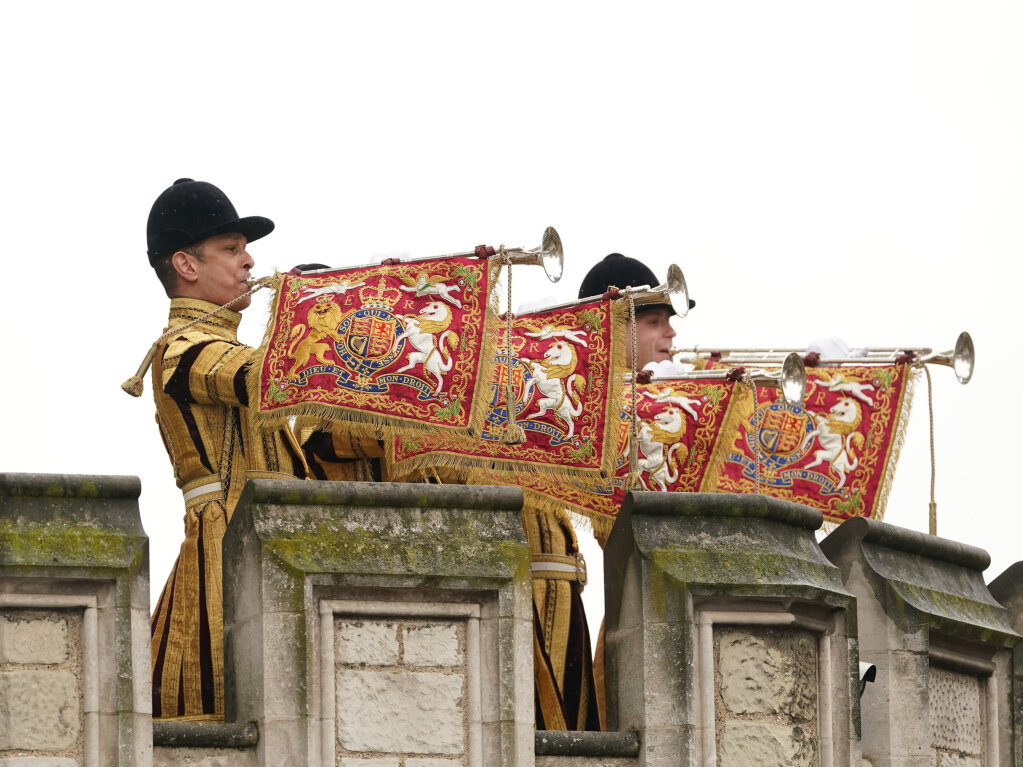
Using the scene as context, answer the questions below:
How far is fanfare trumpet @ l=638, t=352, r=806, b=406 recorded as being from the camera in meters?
Answer: 15.3

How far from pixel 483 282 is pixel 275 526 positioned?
209 centimetres

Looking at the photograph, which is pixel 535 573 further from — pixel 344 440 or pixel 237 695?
pixel 237 695

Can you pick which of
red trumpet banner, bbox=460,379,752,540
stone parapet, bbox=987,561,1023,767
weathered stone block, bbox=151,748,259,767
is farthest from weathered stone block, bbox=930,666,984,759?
weathered stone block, bbox=151,748,259,767

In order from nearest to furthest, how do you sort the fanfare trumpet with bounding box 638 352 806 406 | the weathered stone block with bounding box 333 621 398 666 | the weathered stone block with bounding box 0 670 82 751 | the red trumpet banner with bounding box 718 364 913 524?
the weathered stone block with bounding box 0 670 82 751
the weathered stone block with bounding box 333 621 398 666
the fanfare trumpet with bounding box 638 352 806 406
the red trumpet banner with bounding box 718 364 913 524

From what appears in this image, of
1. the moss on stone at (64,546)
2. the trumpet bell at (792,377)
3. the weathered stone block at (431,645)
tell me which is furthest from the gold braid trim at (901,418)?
the moss on stone at (64,546)


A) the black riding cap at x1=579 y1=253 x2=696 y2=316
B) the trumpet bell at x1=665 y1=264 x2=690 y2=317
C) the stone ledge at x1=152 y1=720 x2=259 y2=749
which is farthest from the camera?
the black riding cap at x1=579 y1=253 x2=696 y2=316

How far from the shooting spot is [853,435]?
1633 cm

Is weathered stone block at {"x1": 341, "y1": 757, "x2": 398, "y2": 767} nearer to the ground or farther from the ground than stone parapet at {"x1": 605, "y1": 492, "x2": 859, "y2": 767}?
nearer to the ground

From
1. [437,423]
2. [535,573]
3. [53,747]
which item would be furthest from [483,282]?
[53,747]

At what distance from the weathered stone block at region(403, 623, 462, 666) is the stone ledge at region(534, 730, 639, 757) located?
1.75ft

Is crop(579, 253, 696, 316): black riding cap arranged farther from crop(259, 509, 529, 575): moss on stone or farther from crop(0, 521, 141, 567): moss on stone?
crop(0, 521, 141, 567): moss on stone

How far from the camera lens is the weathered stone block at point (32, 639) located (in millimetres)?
11375

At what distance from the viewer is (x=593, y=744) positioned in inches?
483

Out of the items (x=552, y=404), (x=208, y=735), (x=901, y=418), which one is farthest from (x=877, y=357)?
(x=208, y=735)
